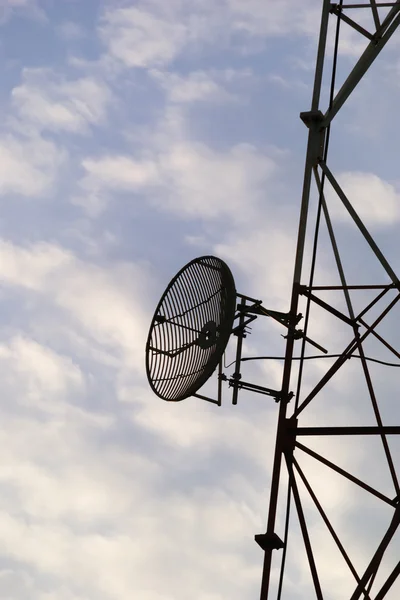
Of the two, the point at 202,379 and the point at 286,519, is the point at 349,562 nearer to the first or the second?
the point at 286,519

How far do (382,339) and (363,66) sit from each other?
4.20 metres

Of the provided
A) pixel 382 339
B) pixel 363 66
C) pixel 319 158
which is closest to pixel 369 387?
pixel 382 339

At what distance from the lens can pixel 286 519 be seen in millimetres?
14812

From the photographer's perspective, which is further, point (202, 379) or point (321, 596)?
point (202, 379)

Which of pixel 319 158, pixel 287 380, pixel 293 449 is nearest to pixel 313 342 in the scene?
pixel 287 380

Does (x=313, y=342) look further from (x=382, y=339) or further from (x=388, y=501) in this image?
(x=388, y=501)

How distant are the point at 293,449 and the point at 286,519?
107 centimetres

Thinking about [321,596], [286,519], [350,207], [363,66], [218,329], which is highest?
[363,66]

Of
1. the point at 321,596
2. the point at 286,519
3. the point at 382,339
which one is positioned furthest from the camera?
the point at 382,339

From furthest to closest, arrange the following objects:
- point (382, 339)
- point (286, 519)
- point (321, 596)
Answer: point (382, 339) → point (286, 519) → point (321, 596)

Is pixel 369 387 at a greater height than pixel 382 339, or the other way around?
pixel 382 339

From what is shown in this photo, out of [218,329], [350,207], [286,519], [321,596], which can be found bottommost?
[321,596]

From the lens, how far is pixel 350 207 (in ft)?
50.7

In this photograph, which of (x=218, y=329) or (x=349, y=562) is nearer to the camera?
(x=349, y=562)
